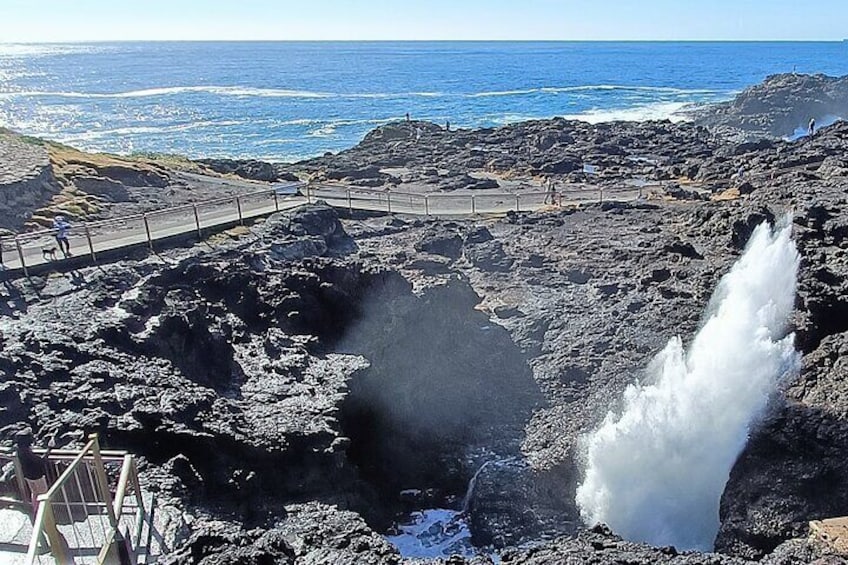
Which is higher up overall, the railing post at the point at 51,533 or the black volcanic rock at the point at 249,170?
the railing post at the point at 51,533

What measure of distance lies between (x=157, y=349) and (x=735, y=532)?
10324 mm

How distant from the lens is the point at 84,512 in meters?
7.11

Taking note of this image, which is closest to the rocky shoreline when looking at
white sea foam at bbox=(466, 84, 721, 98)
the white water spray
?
the white water spray

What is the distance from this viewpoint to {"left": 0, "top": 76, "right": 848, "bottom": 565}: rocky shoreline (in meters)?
10.1

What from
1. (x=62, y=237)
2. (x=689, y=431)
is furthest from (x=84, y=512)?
(x=62, y=237)

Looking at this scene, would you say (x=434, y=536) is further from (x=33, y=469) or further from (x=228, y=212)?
(x=228, y=212)

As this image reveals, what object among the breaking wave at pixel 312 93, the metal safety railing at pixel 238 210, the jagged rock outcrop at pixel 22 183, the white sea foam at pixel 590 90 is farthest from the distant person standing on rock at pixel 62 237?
the white sea foam at pixel 590 90

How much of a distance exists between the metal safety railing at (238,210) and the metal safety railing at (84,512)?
10.1 meters

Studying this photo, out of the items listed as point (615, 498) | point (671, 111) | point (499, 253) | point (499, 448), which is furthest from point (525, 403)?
point (671, 111)

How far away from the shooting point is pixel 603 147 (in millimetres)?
46719

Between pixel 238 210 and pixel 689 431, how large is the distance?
16.9 meters

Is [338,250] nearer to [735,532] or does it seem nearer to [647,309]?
[647,309]

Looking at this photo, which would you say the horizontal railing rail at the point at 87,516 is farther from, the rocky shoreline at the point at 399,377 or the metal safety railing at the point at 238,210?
the metal safety railing at the point at 238,210

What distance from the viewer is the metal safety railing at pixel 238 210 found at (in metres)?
17.7
